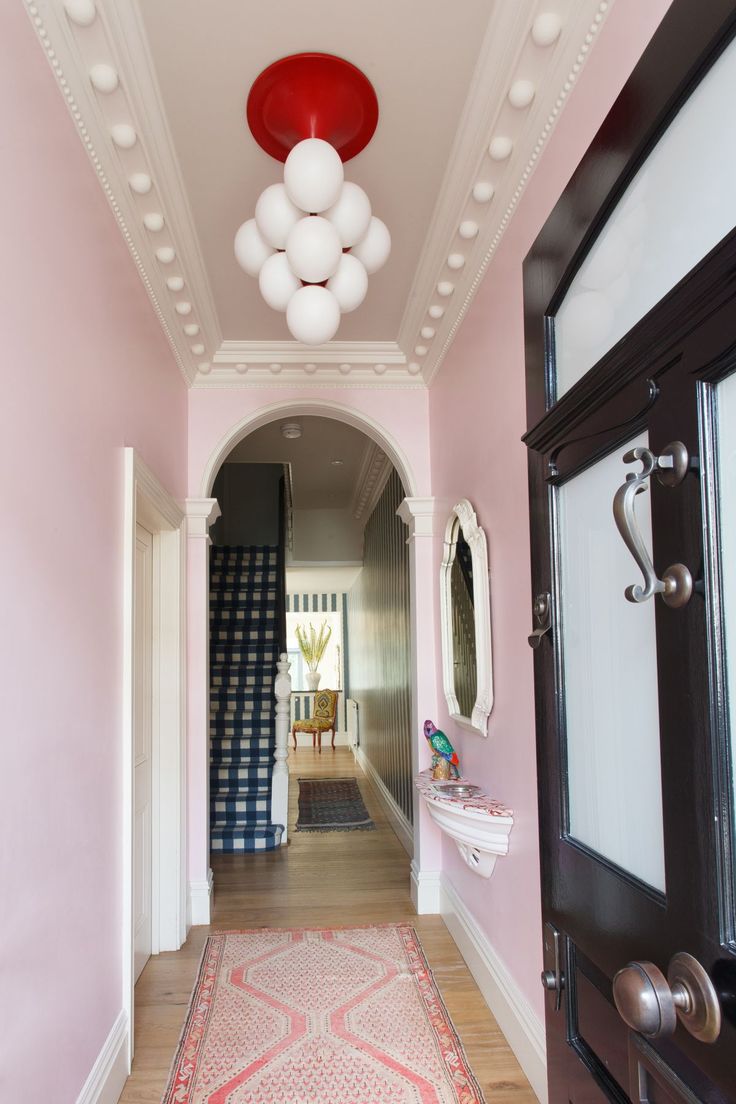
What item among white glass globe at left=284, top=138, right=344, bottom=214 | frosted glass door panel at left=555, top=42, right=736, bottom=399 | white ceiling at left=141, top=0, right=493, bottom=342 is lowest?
frosted glass door panel at left=555, top=42, right=736, bottom=399

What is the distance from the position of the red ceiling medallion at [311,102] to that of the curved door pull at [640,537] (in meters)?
1.87

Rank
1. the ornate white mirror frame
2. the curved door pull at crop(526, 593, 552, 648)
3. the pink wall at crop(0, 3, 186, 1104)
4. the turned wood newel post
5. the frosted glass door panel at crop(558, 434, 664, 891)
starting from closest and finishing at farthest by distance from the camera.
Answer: the frosted glass door panel at crop(558, 434, 664, 891), the curved door pull at crop(526, 593, 552, 648), the pink wall at crop(0, 3, 186, 1104), the ornate white mirror frame, the turned wood newel post

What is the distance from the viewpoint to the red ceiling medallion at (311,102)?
2158 millimetres

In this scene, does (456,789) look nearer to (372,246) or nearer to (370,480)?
(372,246)

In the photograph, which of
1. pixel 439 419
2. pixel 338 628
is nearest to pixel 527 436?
pixel 439 419

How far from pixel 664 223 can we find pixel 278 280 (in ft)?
4.52

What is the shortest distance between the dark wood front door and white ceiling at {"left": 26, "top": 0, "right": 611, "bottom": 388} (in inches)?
46.1

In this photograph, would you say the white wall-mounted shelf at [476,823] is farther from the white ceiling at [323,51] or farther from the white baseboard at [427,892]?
the white ceiling at [323,51]

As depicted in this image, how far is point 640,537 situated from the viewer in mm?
791

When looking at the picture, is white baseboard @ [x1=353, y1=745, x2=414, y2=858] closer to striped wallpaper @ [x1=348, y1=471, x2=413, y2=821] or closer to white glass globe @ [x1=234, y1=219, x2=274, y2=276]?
striped wallpaper @ [x1=348, y1=471, x2=413, y2=821]

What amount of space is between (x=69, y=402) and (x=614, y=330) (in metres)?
1.55

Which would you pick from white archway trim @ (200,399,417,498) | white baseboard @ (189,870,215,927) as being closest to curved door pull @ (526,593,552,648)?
white archway trim @ (200,399,417,498)

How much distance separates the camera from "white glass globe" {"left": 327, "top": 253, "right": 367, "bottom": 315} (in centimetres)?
207

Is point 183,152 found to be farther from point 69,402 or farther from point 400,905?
point 400,905
